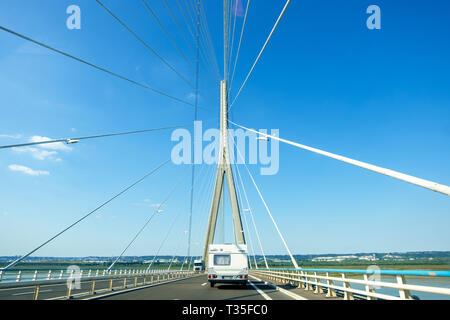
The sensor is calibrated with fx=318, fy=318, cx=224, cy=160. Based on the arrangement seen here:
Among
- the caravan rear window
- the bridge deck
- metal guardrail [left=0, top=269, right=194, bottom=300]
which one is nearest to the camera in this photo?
metal guardrail [left=0, top=269, right=194, bottom=300]

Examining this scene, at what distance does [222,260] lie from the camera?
18344 mm

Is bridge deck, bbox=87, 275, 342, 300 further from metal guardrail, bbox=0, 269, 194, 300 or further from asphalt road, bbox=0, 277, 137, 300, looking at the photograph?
asphalt road, bbox=0, 277, 137, 300

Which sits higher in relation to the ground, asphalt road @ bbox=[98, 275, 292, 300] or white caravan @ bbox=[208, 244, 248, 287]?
white caravan @ bbox=[208, 244, 248, 287]

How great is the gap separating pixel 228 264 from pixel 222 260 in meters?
0.43

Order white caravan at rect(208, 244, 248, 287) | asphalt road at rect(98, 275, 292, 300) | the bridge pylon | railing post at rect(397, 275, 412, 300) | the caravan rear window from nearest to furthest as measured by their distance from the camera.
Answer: railing post at rect(397, 275, 412, 300)
asphalt road at rect(98, 275, 292, 300)
white caravan at rect(208, 244, 248, 287)
the caravan rear window
the bridge pylon

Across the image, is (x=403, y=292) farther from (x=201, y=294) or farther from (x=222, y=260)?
(x=222, y=260)

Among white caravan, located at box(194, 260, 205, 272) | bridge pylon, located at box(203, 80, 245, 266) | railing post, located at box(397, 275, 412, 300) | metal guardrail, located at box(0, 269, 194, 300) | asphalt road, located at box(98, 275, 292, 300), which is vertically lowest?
white caravan, located at box(194, 260, 205, 272)

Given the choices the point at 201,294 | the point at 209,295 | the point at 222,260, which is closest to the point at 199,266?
the point at 222,260

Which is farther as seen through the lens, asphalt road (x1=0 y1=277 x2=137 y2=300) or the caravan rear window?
the caravan rear window

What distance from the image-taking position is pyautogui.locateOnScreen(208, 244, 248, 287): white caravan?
17.7 metres

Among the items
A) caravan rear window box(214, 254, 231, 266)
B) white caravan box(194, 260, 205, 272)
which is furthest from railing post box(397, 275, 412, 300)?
white caravan box(194, 260, 205, 272)
